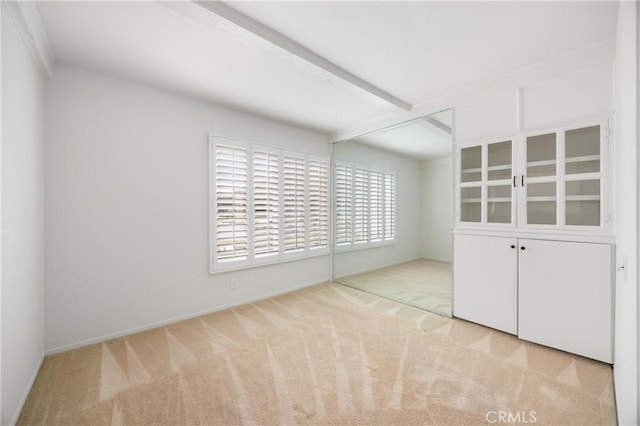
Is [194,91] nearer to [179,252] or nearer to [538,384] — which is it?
[179,252]

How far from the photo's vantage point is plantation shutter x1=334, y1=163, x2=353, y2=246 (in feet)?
15.1

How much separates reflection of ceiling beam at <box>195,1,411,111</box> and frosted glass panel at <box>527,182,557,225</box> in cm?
176

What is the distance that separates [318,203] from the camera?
4395 millimetres

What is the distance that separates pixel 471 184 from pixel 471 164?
0.22 metres

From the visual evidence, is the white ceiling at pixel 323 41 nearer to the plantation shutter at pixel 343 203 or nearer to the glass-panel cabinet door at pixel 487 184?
the glass-panel cabinet door at pixel 487 184

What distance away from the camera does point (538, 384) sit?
6.16 ft

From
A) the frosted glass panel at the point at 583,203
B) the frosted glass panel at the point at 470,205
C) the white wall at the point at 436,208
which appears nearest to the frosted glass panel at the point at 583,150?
the frosted glass panel at the point at 583,203

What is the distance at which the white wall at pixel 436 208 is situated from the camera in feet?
17.6

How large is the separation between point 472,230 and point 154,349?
3283 mm

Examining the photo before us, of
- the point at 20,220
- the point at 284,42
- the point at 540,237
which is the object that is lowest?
the point at 540,237

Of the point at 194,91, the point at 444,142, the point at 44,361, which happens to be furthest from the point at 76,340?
the point at 444,142

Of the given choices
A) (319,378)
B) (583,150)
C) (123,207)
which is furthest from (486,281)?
(123,207)

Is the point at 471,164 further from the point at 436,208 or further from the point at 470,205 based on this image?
the point at 436,208

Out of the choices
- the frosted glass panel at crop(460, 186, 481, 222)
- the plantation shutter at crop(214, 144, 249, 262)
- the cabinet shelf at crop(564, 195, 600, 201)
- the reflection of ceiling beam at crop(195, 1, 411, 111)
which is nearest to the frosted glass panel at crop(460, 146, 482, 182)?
the frosted glass panel at crop(460, 186, 481, 222)
